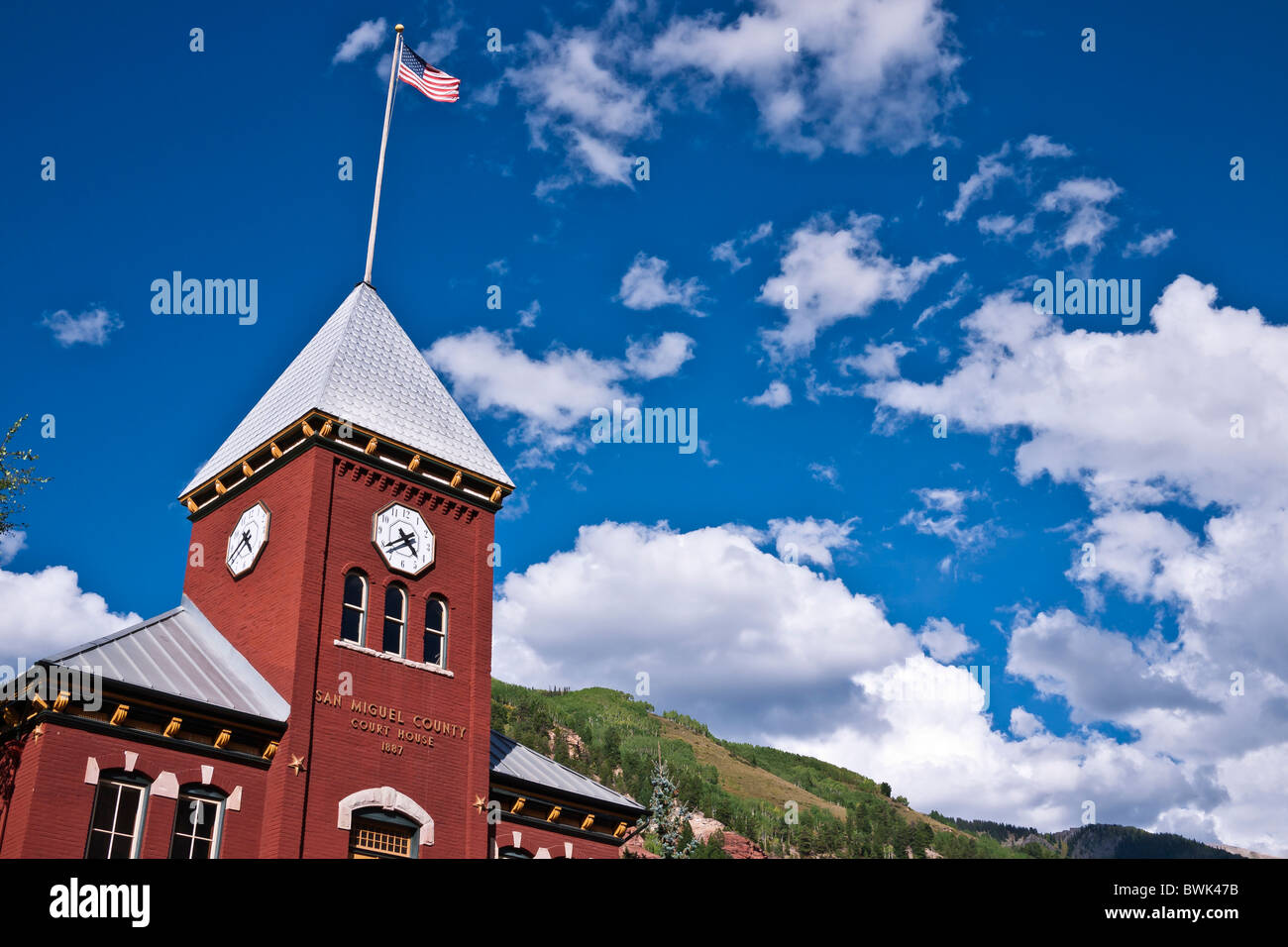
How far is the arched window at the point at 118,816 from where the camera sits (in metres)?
19.2

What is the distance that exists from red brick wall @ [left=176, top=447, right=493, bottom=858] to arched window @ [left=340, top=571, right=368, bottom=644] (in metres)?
0.20

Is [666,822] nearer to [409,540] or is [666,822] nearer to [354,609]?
[409,540]

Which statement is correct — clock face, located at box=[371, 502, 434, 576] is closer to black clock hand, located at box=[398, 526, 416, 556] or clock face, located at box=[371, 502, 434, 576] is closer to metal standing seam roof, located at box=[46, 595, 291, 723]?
black clock hand, located at box=[398, 526, 416, 556]

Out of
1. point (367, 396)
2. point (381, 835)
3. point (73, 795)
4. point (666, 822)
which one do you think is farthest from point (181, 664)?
point (666, 822)

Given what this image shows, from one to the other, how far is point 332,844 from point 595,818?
7.92 meters

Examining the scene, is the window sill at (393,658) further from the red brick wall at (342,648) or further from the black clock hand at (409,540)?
the black clock hand at (409,540)

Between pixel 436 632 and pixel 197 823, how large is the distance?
6958 mm

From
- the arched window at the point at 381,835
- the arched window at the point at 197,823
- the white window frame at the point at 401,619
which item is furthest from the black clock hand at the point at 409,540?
the arched window at the point at 197,823

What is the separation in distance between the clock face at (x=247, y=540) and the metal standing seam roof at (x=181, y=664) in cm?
156

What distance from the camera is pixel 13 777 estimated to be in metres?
19.3

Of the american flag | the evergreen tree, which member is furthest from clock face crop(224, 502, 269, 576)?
the evergreen tree
